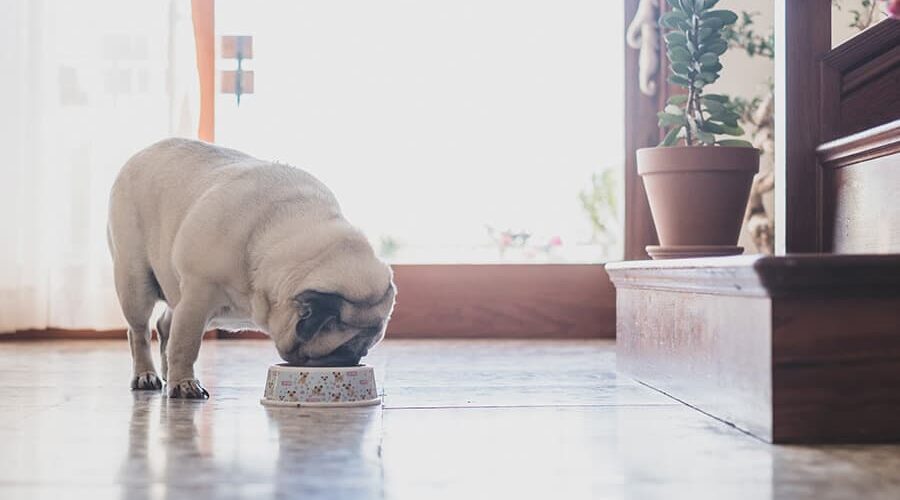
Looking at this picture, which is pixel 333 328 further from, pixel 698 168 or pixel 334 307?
pixel 698 168

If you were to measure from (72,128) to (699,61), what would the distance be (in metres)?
→ 2.12

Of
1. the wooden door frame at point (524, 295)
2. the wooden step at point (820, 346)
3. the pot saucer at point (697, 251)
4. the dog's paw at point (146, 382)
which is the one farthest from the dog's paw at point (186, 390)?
the wooden door frame at point (524, 295)

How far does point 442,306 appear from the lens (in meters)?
4.20

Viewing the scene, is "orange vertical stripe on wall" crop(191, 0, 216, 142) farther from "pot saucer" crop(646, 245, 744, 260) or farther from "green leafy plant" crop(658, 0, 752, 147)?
"pot saucer" crop(646, 245, 744, 260)

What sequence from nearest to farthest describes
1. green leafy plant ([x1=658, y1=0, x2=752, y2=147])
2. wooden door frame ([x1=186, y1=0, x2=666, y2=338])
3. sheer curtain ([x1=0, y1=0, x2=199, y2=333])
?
1. green leafy plant ([x1=658, y1=0, x2=752, y2=147])
2. sheer curtain ([x1=0, y1=0, x2=199, y2=333])
3. wooden door frame ([x1=186, y1=0, x2=666, y2=338])

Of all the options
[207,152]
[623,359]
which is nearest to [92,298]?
[207,152]

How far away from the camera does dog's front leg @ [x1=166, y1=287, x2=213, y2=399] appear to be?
217 cm

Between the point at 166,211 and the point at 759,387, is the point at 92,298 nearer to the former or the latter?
the point at 166,211

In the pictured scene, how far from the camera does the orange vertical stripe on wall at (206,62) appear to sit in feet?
13.3

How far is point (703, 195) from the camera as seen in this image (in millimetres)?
2887

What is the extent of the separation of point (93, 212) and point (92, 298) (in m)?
0.29

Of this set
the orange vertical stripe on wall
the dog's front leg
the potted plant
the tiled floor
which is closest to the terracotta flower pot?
the potted plant

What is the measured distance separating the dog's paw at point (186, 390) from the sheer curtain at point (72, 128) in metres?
1.78

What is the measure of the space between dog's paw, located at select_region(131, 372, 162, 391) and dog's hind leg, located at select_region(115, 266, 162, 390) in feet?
0.06
